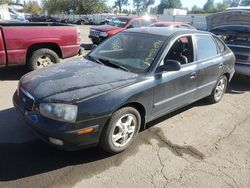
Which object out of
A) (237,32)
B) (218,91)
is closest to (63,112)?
(218,91)

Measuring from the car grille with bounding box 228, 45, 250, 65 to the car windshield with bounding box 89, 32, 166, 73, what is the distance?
3.90 metres

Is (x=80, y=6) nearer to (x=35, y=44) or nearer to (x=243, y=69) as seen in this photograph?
(x=35, y=44)

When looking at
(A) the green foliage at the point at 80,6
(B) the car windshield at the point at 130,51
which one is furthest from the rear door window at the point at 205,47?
(A) the green foliage at the point at 80,6

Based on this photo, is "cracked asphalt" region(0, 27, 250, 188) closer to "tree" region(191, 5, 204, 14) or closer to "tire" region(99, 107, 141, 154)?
"tire" region(99, 107, 141, 154)

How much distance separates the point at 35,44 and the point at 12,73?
1.23 m

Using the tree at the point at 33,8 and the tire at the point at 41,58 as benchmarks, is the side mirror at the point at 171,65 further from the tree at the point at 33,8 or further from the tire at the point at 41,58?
the tree at the point at 33,8

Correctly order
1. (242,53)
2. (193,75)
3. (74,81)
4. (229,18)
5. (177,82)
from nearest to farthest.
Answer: (74,81) → (177,82) → (193,75) → (242,53) → (229,18)

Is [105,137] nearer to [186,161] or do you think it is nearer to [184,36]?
[186,161]

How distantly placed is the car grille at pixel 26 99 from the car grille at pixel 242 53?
19.5 feet

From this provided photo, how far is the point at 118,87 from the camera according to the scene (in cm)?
345

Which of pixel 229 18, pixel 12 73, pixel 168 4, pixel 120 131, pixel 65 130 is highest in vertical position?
pixel 168 4

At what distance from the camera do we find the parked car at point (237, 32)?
7265 mm

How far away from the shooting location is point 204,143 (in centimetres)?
411

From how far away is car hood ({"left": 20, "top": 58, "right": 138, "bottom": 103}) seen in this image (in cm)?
324
